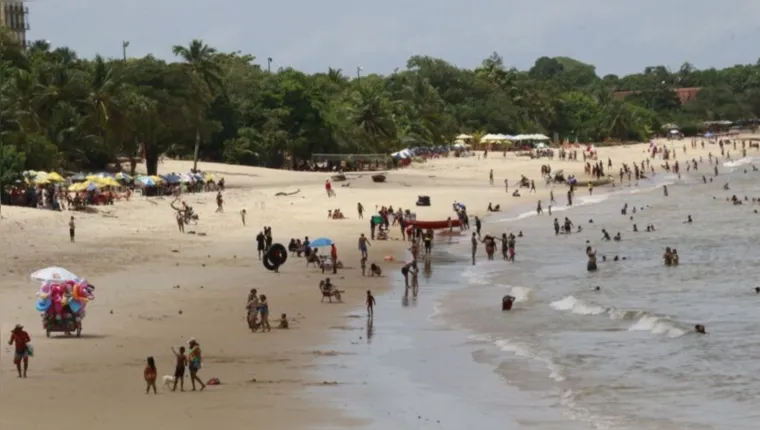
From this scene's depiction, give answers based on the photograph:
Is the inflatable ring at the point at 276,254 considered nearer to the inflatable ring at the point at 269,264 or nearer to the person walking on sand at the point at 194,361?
the inflatable ring at the point at 269,264

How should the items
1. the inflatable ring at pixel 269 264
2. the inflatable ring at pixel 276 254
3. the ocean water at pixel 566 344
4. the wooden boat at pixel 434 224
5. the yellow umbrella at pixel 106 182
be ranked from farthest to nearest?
1. the yellow umbrella at pixel 106 182
2. the wooden boat at pixel 434 224
3. the inflatable ring at pixel 269 264
4. the inflatable ring at pixel 276 254
5. the ocean water at pixel 566 344

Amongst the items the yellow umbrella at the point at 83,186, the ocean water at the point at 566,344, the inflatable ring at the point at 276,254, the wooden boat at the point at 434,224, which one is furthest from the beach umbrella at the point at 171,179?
the inflatable ring at the point at 276,254

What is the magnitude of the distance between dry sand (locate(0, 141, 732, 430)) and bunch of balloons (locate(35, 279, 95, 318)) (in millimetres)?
598

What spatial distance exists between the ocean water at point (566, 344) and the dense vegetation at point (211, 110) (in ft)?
74.6

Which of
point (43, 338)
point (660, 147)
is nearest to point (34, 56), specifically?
point (43, 338)

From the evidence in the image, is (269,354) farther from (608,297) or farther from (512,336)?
(608,297)

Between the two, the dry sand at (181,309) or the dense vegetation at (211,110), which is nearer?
the dry sand at (181,309)

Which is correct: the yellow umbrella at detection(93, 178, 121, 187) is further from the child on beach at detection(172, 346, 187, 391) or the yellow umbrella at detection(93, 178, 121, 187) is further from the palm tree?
the child on beach at detection(172, 346, 187, 391)

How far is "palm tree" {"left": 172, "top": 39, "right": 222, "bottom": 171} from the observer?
243 ft

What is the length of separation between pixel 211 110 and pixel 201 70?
16.6ft

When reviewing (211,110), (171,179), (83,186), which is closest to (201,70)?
(211,110)

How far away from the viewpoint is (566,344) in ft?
88.7

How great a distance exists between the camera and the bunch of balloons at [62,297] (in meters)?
24.6

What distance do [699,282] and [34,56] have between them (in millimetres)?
47566
